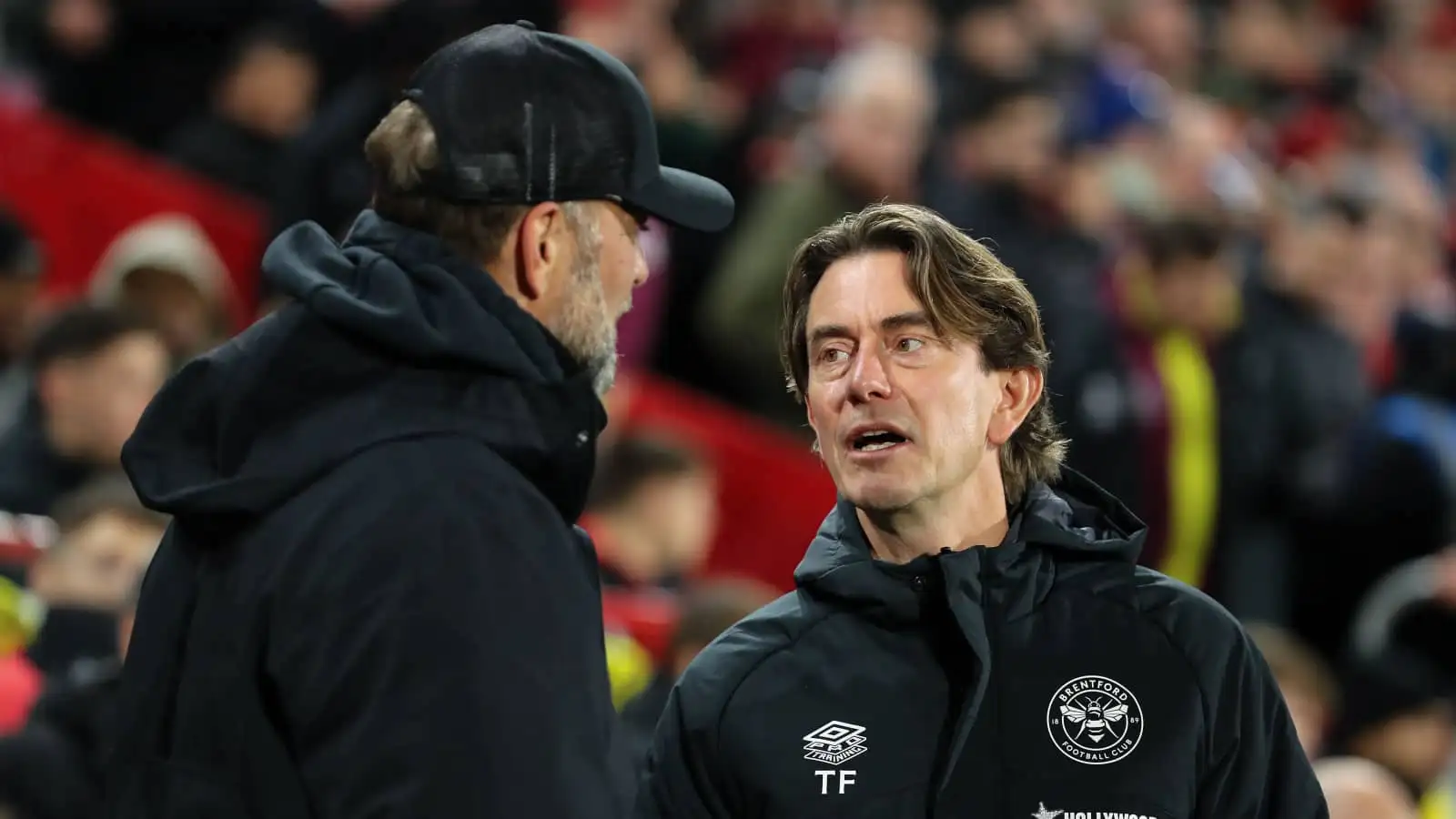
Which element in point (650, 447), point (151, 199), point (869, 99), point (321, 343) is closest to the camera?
point (321, 343)

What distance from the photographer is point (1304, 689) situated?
20.0ft

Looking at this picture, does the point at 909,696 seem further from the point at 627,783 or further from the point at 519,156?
the point at 519,156

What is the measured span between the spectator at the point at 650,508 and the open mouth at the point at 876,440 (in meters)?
4.22

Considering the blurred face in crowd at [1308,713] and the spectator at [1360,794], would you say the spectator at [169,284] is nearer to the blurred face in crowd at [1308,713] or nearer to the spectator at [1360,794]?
the blurred face in crowd at [1308,713]

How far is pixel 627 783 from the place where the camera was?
2605 mm

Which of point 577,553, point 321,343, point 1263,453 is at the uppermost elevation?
point 321,343

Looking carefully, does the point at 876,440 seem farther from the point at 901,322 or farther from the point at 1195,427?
the point at 1195,427

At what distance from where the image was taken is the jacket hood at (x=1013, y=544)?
2637 mm

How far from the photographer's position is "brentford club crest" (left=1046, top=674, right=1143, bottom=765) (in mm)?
2543

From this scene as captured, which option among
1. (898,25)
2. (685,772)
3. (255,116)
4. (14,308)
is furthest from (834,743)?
(898,25)

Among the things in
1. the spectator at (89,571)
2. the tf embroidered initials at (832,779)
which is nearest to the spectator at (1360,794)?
the spectator at (89,571)

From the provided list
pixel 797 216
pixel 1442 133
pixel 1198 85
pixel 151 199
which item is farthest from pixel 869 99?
pixel 1442 133

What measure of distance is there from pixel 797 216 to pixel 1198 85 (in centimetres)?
483

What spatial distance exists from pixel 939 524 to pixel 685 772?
43cm
